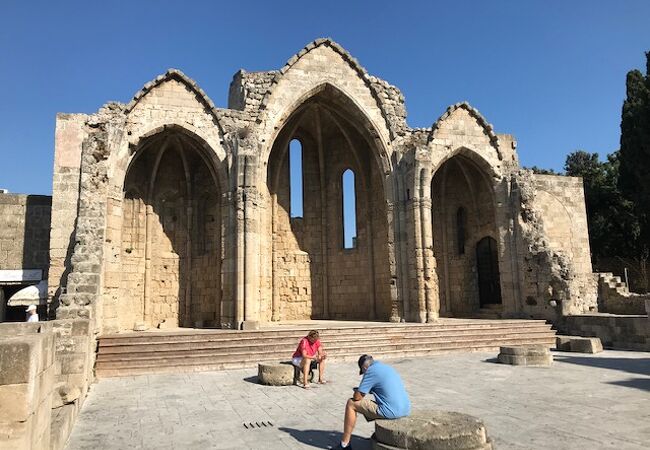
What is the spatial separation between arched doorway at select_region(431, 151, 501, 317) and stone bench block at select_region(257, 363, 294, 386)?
1164cm

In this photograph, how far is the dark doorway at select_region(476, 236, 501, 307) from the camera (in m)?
19.0

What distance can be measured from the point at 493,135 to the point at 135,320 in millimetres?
14111

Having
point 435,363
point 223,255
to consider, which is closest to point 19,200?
point 223,255

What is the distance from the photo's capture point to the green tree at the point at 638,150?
25.1m

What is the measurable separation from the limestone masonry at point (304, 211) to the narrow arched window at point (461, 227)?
7 centimetres

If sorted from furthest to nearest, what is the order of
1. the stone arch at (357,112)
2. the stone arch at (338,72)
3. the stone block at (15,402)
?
the stone arch at (357,112), the stone arch at (338,72), the stone block at (15,402)

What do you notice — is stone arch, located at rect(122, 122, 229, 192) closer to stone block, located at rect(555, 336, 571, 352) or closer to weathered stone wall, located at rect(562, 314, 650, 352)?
stone block, located at rect(555, 336, 571, 352)

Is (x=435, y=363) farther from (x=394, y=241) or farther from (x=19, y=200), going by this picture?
(x=19, y=200)

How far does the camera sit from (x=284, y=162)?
1842 cm

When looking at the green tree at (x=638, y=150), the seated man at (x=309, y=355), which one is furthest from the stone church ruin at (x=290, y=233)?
the green tree at (x=638, y=150)

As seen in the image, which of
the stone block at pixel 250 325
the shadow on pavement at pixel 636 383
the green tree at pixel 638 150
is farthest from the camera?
the green tree at pixel 638 150

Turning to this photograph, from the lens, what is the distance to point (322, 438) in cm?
536

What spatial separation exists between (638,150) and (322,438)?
2689 cm

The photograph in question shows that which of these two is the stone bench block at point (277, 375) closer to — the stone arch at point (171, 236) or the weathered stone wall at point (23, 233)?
the stone arch at point (171, 236)
